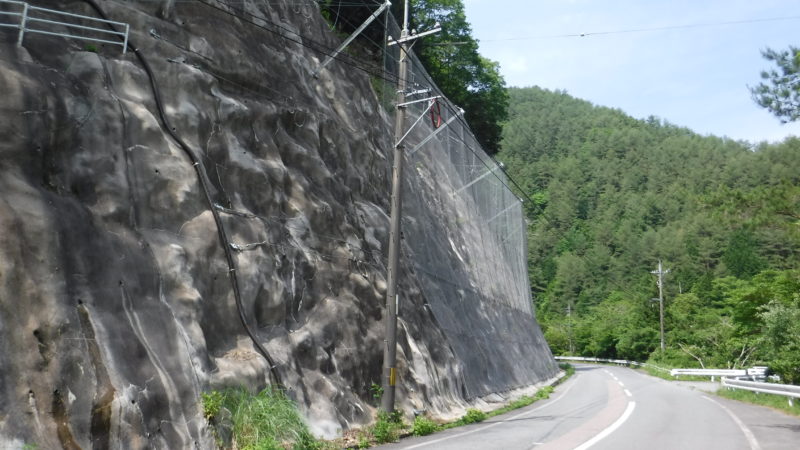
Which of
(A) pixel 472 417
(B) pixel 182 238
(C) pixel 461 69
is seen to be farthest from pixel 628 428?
(C) pixel 461 69

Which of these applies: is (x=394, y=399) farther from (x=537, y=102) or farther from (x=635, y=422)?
(x=537, y=102)

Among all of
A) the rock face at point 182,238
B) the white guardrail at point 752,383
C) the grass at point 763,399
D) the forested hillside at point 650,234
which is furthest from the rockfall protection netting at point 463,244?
the forested hillside at point 650,234

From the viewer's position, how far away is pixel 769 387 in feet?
65.2

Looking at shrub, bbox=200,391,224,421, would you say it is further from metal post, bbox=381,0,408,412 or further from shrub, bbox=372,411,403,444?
metal post, bbox=381,0,408,412

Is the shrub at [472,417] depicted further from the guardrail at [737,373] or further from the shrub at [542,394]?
the guardrail at [737,373]

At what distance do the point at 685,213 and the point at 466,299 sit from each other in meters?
99.9

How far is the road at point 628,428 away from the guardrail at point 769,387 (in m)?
0.66

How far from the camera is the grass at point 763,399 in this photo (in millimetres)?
17898

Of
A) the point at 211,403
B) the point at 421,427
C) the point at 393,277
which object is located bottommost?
the point at 421,427

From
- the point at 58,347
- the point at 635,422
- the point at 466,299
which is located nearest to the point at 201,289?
the point at 58,347

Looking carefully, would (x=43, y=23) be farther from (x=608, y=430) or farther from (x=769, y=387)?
(x=769, y=387)

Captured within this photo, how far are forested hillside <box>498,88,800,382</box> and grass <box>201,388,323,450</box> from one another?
11.2 m

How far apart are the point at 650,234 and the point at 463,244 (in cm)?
8812

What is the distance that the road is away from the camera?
11352mm
